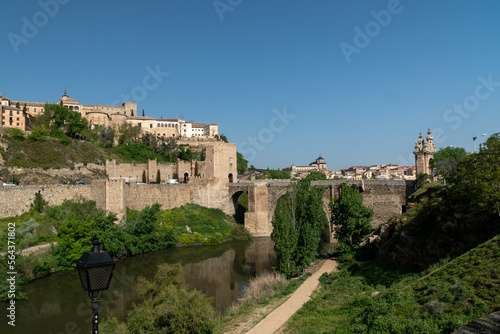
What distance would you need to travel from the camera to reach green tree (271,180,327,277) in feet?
68.3

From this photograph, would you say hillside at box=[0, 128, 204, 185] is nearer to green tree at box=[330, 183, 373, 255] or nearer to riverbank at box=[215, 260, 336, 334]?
riverbank at box=[215, 260, 336, 334]

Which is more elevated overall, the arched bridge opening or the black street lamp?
the black street lamp

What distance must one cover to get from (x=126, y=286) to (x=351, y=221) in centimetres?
1477

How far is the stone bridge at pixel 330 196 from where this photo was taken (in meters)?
31.7

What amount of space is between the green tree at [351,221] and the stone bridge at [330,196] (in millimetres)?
7566

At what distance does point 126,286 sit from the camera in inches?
848

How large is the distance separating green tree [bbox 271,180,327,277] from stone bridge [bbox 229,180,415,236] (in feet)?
34.4

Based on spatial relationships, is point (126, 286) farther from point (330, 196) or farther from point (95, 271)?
point (330, 196)

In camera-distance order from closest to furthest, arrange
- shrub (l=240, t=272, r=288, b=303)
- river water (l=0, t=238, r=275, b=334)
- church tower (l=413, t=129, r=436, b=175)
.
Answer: river water (l=0, t=238, r=275, b=334)
shrub (l=240, t=272, r=288, b=303)
church tower (l=413, t=129, r=436, b=175)

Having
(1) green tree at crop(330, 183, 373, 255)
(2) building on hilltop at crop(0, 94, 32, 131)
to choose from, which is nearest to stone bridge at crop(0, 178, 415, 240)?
(1) green tree at crop(330, 183, 373, 255)

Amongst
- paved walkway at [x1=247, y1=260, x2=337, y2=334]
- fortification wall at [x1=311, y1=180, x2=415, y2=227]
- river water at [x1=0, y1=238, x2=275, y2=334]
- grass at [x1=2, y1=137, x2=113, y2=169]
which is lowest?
river water at [x1=0, y1=238, x2=275, y2=334]

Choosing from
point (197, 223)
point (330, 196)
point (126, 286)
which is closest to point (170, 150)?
point (197, 223)

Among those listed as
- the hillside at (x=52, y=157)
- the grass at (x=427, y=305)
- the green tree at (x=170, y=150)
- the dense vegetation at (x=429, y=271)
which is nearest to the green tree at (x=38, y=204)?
the hillside at (x=52, y=157)

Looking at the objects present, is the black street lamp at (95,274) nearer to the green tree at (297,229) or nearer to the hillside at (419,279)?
the hillside at (419,279)
